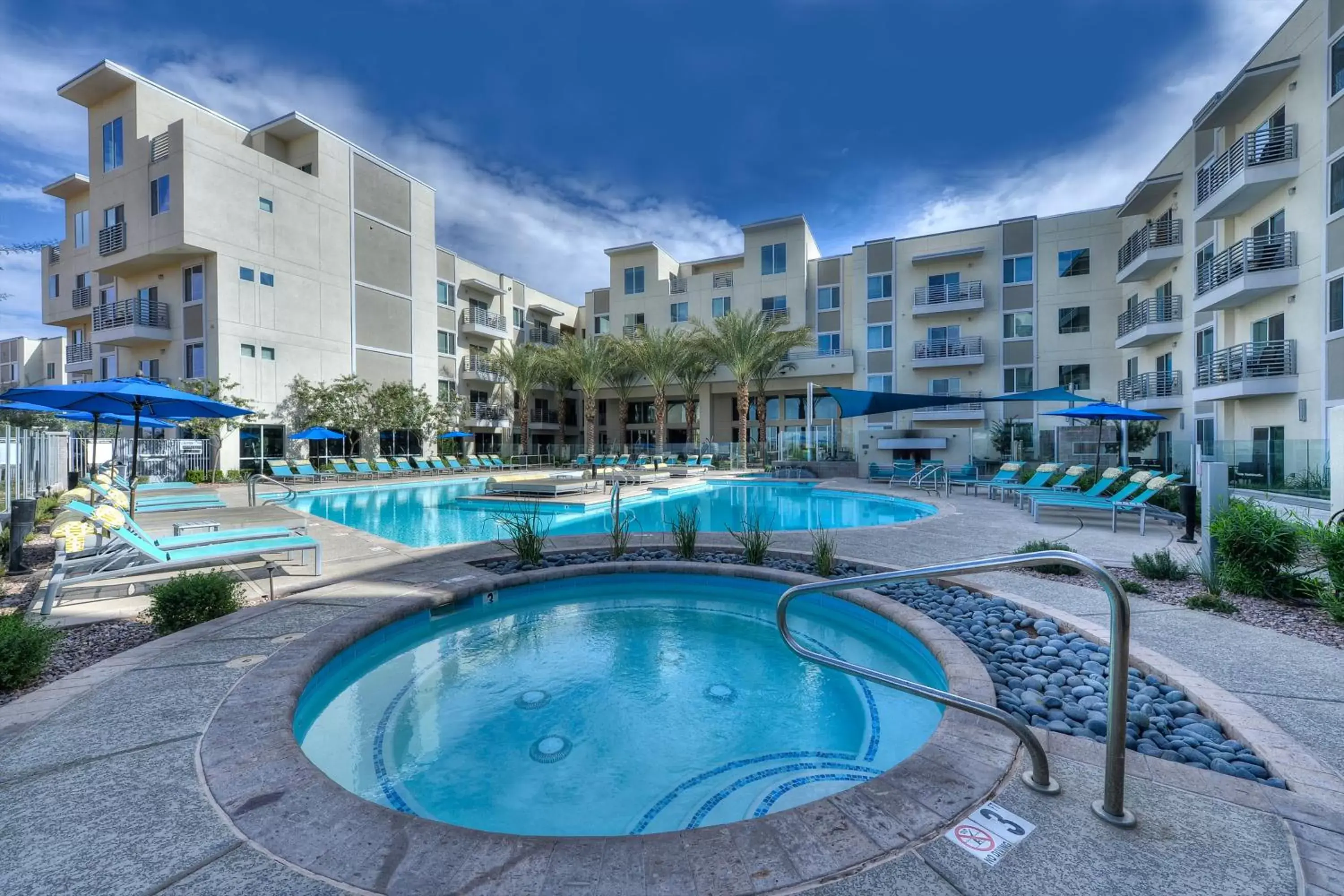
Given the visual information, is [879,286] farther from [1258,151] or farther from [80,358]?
[80,358]

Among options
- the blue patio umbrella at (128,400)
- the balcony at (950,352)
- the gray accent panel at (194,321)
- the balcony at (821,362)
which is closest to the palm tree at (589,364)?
the balcony at (821,362)

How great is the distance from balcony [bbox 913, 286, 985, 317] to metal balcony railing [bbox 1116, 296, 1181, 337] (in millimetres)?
6131

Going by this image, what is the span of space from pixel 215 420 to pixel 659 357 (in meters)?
18.8

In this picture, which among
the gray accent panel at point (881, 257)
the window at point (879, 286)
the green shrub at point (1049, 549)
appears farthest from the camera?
the window at point (879, 286)

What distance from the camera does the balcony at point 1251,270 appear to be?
44.8 ft

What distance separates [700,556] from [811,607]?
1.76 metres

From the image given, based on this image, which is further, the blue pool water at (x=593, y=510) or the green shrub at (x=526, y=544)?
the blue pool water at (x=593, y=510)

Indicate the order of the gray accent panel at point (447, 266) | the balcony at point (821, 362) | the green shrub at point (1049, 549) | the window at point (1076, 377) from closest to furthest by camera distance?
1. the green shrub at point (1049, 549)
2. the window at point (1076, 377)
3. the balcony at point (821, 362)
4. the gray accent panel at point (447, 266)

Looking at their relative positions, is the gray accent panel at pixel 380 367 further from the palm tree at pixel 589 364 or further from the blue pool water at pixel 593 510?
the blue pool water at pixel 593 510

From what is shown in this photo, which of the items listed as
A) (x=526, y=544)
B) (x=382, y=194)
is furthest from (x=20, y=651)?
(x=382, y=194)

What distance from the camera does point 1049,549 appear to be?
608 cm

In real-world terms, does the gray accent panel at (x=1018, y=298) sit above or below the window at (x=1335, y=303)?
above

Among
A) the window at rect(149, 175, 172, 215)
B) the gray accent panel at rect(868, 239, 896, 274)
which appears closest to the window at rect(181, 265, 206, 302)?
the window at rect(149, 175, 172, 215)

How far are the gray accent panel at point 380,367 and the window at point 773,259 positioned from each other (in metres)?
19.7
